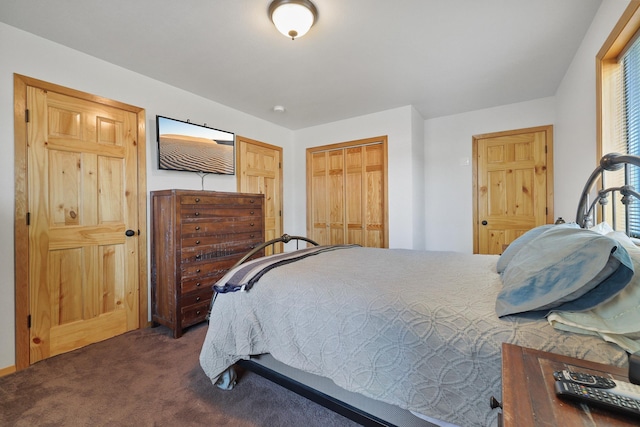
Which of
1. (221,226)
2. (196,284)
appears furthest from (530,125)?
(196,284)

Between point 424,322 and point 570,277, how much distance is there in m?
0.50

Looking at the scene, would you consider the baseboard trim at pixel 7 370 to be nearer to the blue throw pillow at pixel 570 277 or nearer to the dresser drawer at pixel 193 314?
the dresser drawer at pixel 193 314

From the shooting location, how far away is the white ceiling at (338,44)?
5.91 ft

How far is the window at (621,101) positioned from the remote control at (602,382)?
1.63 m

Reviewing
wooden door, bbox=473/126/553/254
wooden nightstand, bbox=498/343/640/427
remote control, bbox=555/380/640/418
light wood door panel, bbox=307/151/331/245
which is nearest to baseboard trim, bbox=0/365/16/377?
wooden nightstand, bbox=498/343/640/427

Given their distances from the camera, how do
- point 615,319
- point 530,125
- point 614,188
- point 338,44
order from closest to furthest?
1. point 615,319
2. point 614,188
3. point 338,44
4. point 530,125

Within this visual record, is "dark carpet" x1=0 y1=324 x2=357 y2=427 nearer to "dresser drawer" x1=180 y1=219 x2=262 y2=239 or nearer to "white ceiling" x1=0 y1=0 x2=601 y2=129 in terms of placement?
"dresser drawer" x1=180 y1=219 x2=262 y2=239

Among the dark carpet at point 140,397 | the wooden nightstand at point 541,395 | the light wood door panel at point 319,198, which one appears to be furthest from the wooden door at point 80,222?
the wooden nightstand at point 541,395

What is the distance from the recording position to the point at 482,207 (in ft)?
12.0

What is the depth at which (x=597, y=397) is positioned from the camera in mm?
509

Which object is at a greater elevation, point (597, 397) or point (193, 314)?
point (597, 397)

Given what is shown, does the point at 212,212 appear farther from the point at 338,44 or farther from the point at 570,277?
the point at 570,277

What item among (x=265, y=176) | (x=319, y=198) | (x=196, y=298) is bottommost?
(x=196, y=298)

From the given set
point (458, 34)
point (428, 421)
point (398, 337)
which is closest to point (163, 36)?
point (458, 34)
